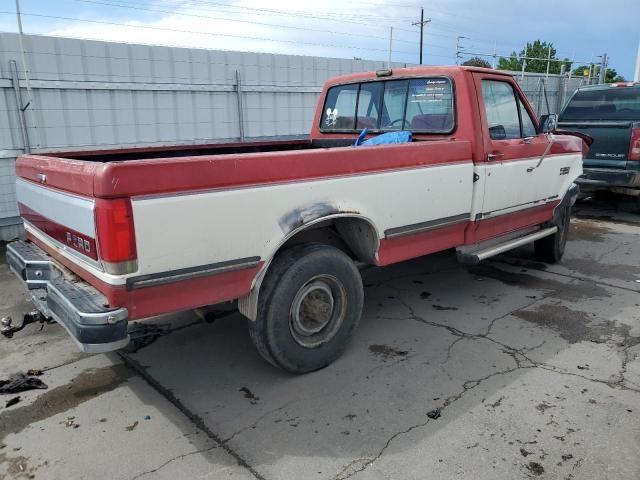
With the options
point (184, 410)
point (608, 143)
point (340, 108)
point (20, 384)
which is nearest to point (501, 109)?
point (340, 108)

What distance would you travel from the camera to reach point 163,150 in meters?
4.49

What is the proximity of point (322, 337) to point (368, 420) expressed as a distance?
28.4 inches

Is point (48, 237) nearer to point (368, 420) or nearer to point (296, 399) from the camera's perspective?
point (296, 399)

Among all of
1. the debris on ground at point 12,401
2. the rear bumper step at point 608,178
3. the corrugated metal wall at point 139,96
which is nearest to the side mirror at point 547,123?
the rear bumper step at point 608,178

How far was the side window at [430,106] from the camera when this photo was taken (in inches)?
173

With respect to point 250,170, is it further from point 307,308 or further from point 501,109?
point 501,109

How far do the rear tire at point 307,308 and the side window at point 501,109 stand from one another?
1.98m

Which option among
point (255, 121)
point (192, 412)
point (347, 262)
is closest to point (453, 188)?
point (347, 262)

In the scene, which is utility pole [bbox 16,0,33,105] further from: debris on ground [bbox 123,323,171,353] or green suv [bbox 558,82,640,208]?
green suv [bbox 558,82,640,208]

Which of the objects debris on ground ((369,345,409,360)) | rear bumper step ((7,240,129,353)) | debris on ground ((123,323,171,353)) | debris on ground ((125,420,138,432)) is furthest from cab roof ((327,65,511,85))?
debris on ground ((125,420,138,432))

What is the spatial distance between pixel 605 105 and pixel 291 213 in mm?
7954

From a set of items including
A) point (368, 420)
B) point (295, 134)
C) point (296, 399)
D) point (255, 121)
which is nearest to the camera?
point (368, 420)

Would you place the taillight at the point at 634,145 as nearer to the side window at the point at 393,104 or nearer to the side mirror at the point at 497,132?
the side mirror at the point at 497,132

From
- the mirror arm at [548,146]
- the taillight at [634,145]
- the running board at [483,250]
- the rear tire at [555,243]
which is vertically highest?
the mirror arm at [548,146]
